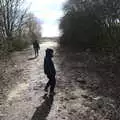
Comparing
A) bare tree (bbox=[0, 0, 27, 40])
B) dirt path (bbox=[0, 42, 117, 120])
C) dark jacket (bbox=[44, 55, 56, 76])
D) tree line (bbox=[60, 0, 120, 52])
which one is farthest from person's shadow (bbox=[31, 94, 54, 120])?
bare tree (bbox=[0, 0, 27, 40])

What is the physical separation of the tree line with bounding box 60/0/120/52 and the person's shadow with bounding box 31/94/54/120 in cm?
1548

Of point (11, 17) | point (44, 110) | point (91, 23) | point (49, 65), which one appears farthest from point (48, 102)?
point (11, 17)

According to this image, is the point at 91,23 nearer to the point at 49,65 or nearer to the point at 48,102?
the point at 49,65

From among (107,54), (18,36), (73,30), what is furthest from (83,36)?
(18,36)

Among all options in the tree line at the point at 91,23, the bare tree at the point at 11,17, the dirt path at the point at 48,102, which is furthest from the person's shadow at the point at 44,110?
the bare tree at the point at 11,17

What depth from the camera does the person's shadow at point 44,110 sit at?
8873 mm

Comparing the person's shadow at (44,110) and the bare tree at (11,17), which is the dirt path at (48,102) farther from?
the bare tree at (11,17)

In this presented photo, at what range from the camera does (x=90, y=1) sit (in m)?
34.0

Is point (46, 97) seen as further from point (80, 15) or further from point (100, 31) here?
point (80, 15)

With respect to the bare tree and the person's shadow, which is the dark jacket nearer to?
the person's shadow

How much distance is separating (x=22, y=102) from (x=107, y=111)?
3118 millimetres

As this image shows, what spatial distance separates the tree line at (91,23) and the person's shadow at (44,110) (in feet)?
50.8

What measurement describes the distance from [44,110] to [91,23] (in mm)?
25364

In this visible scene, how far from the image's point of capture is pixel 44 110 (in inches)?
374
